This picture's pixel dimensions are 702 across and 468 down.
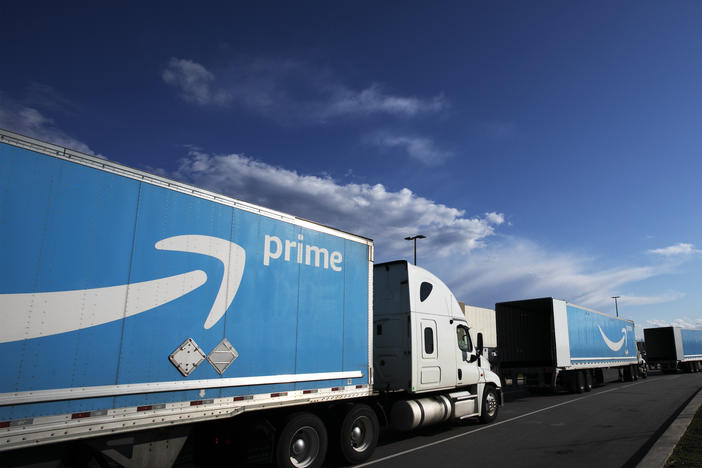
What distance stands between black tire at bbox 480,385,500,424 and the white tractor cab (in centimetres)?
52

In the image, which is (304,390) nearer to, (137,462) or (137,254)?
(137,462)

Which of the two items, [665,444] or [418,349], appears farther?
[418,349]

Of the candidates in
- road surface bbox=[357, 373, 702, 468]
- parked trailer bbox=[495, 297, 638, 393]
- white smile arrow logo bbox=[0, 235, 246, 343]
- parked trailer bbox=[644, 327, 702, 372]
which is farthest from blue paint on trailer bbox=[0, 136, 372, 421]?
parked trailer bbox=[644, 327, 702, 372]

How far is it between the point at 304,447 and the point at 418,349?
3.56 meters

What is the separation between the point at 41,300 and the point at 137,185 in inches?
65.0

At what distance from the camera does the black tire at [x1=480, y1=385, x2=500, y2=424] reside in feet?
39.0

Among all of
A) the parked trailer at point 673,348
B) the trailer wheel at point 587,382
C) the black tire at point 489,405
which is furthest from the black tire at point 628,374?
the black tire at point 489,405

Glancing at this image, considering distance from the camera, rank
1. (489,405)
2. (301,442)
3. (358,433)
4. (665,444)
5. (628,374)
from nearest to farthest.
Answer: (301,442) < (358,433) < (665,444) < (489,405) < (628,374)

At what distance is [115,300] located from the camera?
4922 mm

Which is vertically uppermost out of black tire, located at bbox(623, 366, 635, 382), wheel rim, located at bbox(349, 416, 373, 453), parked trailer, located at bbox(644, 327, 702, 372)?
parked trailer, located at bbox(644, 327, 702, 372)

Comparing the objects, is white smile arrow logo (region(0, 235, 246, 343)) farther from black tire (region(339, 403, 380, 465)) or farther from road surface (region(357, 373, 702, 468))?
road surface (region(357, 373, 702, 468))

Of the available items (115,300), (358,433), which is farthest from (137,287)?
(358,433)

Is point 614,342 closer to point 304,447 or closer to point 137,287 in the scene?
point 304,447

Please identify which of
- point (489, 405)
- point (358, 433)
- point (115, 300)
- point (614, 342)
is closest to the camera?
point (115, 300)
